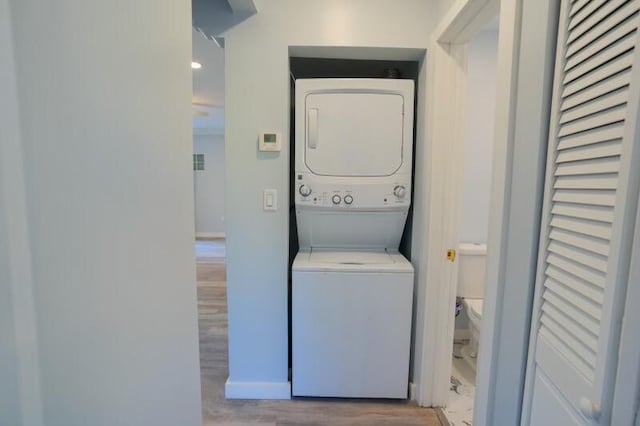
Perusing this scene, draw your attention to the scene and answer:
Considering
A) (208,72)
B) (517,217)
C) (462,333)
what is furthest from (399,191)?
(208,72)

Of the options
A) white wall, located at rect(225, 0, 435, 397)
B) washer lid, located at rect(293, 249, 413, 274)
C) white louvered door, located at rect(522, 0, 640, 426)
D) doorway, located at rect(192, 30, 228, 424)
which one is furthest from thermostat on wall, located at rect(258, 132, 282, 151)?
white louvered door, located at rect(522, 0, 640, 426)

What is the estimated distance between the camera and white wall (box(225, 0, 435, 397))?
178cm

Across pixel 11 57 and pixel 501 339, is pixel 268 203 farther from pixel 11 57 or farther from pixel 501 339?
pixel 11 57

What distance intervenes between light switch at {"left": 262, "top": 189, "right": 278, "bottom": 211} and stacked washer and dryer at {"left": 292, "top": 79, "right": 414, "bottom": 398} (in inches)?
5.1

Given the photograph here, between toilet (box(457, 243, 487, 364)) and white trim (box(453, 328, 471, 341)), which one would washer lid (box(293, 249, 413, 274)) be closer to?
toilet (box(457, 243, 487, 364))

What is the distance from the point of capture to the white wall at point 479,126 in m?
2.42

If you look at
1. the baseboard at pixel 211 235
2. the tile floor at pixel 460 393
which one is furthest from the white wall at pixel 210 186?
the tile floor at pixel 460 393

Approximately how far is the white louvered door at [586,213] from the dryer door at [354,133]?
3.68 feet

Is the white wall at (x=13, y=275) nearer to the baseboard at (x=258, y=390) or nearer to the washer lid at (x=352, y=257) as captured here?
the washer lid at (x=352, y=257)

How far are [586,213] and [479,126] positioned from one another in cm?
199

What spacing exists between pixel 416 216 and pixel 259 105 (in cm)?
113

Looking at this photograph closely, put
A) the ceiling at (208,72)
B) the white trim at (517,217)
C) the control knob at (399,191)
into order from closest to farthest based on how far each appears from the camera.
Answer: the white trim at (517,217), the control knob at (399,191), the ceiling at (208,72)

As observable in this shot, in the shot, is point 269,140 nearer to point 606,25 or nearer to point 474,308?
point 606,25

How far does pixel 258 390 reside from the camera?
1995 mm
